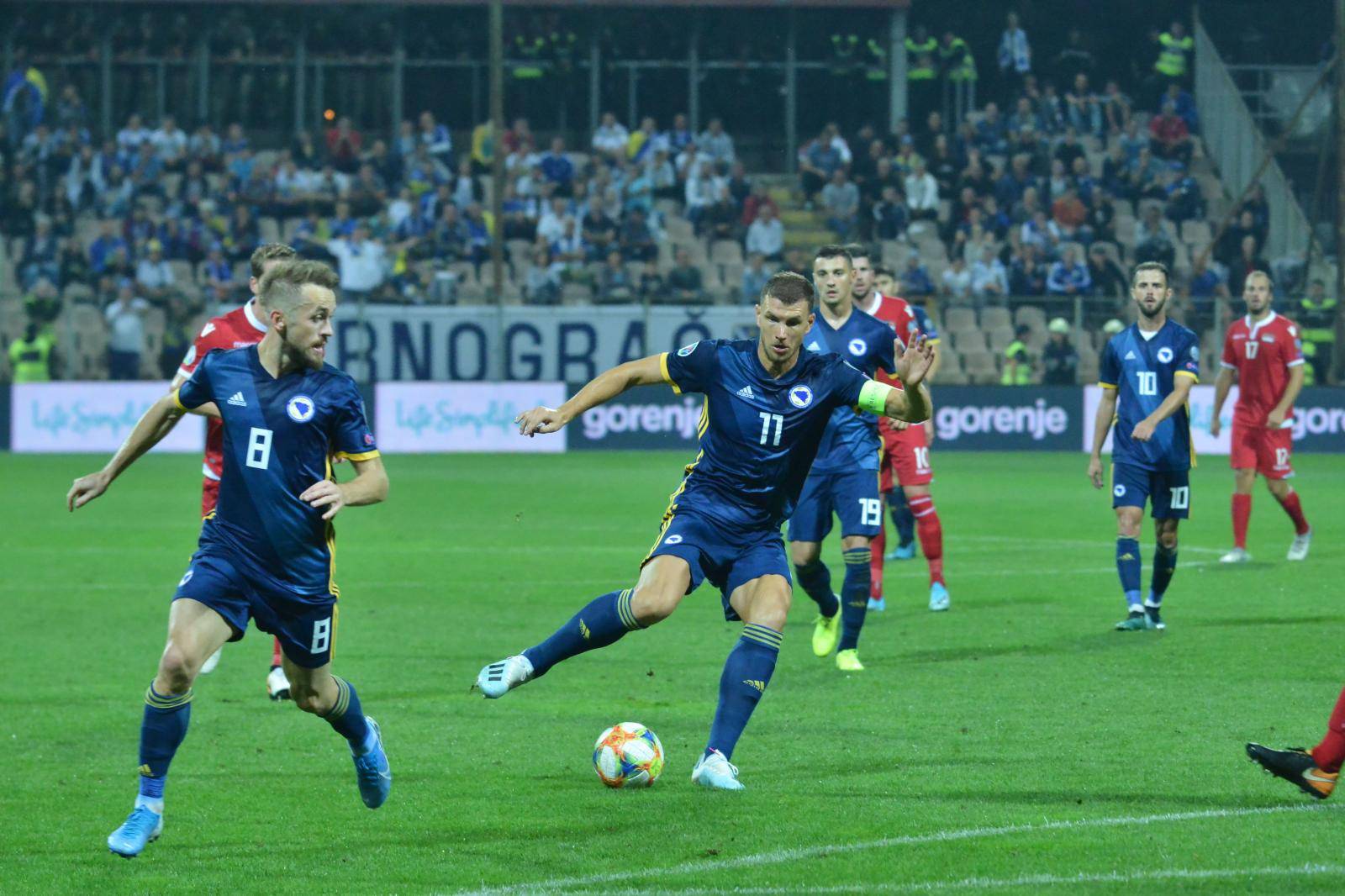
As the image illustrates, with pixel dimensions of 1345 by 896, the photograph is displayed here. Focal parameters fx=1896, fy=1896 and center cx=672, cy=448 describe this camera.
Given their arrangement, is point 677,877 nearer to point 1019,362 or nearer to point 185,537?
point 185,537

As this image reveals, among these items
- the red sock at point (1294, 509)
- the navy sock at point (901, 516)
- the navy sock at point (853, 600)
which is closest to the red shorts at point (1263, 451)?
the red sock at point (1294, 509)

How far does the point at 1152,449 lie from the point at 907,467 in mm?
1558

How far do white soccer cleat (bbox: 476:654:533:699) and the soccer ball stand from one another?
1.28 ft

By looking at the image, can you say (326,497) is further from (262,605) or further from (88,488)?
(88,488)

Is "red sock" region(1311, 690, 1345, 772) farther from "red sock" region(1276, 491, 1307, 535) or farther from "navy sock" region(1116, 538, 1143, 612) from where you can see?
"red sock" region(1276, 491, 1307, 535)

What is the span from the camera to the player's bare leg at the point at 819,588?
9.92 meters

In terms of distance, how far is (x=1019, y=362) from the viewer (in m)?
28.2

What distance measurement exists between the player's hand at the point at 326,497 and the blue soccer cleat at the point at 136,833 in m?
1.11

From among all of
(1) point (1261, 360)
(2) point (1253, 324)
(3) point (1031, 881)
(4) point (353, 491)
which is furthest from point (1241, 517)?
(4) point (353, 491)

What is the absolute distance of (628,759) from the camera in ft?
23.2

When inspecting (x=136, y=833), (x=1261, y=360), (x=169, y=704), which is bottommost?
(x=136, y=833)

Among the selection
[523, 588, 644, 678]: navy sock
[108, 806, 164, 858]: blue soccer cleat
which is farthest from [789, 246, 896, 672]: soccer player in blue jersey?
[108, 806, 164, 858]: blue soccer cleat

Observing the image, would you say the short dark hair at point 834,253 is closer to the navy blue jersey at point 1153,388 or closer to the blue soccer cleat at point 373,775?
the navy blue jersey at point 1153,388

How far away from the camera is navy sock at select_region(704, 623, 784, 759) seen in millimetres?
7094
